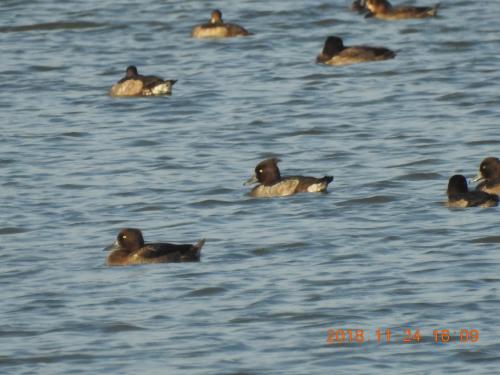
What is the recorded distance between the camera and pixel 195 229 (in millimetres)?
20016

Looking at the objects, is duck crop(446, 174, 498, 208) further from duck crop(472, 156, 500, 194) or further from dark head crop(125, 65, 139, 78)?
dark head crop(125, 65, 139, 78)

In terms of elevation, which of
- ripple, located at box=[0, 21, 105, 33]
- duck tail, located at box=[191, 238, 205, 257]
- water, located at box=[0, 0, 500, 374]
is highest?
duck tail, located at box=[191, 238, 205, 257]

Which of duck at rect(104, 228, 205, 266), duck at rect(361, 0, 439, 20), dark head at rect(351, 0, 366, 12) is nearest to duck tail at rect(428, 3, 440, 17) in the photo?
duck at rect(361, 0, 439, 20)

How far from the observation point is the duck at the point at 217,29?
120ft

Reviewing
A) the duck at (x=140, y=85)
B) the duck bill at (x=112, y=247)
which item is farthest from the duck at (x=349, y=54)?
the duck bill at (x=112, y=247)

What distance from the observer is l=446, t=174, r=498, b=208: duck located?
20469 millimetres

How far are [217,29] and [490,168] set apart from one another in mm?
15839

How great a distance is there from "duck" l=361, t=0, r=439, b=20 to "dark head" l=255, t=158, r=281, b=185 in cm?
1686

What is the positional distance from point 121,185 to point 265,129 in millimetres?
4985

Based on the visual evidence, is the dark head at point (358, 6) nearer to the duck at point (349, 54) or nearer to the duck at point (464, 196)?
the duck at point (349, 54)

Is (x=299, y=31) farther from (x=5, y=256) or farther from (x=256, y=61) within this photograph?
(x=5, y=256)
